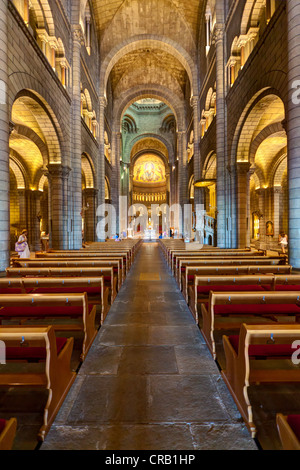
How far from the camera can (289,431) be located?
1394 mm

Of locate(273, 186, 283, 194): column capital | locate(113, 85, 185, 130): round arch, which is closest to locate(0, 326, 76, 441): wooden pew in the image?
locate(273, 186, 283, 194): column capital

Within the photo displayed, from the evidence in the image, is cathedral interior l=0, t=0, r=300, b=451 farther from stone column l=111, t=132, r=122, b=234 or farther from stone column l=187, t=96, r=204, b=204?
stone column l=111, t=132, r=122, b=234

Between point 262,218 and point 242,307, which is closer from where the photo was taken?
point 242,307

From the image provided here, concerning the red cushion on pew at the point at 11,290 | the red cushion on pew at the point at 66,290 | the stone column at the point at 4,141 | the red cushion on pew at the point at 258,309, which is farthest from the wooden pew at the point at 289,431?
the stone column at the point at 4,141

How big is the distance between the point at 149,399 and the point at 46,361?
1.08 meters

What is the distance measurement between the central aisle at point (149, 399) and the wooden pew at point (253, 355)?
133mm

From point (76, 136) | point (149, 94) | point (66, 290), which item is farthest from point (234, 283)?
point (149, 94)

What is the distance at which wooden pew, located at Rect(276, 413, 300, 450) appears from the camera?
136cm

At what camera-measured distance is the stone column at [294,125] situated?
6172mm

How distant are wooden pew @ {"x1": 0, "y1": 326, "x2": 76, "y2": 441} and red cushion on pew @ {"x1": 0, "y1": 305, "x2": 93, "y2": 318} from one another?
0.85 metres

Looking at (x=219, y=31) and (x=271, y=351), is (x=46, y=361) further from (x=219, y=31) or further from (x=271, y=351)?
(x=219, y=31)

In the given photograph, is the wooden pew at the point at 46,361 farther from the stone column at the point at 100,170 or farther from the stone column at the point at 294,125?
the stone column at the point at 100,170

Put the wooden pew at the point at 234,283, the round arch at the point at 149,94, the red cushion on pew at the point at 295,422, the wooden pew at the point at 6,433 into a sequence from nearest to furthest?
the wooden pew at the point at 6,433
the red cushion on pew at the point at 295,422
the wooden pew at the point at 234,283
the round arch at the point at 149,94
